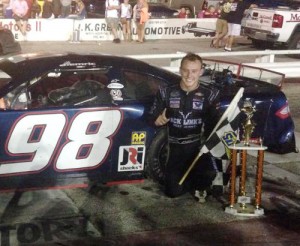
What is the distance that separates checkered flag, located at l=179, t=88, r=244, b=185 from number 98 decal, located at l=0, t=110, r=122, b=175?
936mm

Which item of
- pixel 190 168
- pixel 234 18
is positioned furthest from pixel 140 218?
pixel 234 18

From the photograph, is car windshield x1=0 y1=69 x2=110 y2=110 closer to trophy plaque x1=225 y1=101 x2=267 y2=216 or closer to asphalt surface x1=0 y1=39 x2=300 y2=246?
asphalt surface x1=0 y1=39 x2=300 y2=246

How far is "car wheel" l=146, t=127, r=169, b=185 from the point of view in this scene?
6754 mm

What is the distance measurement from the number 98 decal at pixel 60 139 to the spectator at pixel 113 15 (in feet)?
49.3

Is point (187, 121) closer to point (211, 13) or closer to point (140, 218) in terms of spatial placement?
point (140, 218)

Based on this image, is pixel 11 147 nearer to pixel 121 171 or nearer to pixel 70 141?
pixel 70 141

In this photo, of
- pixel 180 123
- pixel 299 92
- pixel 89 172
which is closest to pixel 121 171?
pixel 89 172

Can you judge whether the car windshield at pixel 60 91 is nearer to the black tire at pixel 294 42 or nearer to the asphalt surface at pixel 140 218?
the asphalt surface at pixel 140 218

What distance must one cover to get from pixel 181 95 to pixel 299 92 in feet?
25.5

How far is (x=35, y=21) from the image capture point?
2116 centimetres

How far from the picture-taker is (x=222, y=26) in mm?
20484

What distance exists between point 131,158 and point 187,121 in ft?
2.53

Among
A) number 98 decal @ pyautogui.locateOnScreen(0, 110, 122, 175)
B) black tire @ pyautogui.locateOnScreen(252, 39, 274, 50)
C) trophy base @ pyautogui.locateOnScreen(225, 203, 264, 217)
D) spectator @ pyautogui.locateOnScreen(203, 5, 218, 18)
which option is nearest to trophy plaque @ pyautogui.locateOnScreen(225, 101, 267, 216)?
trophy base @ pyautogui.locateOnScreen(225, 203, 264, 217)

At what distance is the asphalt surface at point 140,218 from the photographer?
222 inches
